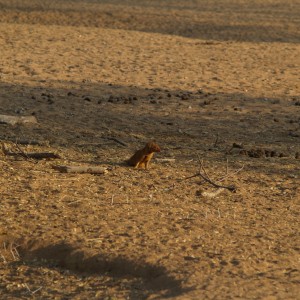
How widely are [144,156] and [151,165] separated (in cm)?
30

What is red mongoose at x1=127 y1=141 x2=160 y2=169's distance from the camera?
6.65 meters

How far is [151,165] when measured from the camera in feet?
23.1

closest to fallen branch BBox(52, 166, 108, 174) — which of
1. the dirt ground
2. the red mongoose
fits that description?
the dirt ground

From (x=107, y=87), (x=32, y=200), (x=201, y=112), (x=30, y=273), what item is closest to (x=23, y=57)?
(x=107, y=87)

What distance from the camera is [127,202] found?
5996mm

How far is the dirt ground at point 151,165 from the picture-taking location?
484cm

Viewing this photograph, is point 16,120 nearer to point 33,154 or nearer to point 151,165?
point 33,154

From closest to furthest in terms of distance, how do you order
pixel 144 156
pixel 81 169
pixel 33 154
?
pixel 81 169, pixel 144 156, pixel 33 154

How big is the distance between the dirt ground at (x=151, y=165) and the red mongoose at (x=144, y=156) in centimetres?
8

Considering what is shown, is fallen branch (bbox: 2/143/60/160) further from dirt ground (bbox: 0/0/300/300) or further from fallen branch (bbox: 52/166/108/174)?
fallen branch (bbox: 52/166/108/174)

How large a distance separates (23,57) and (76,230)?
22.1 feet

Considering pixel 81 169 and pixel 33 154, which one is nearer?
pixel 81 169

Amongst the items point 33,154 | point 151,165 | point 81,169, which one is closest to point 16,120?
point 33,154

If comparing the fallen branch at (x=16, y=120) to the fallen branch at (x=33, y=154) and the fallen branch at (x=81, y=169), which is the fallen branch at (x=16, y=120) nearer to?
the fallen branch at (x=33, y=154)
